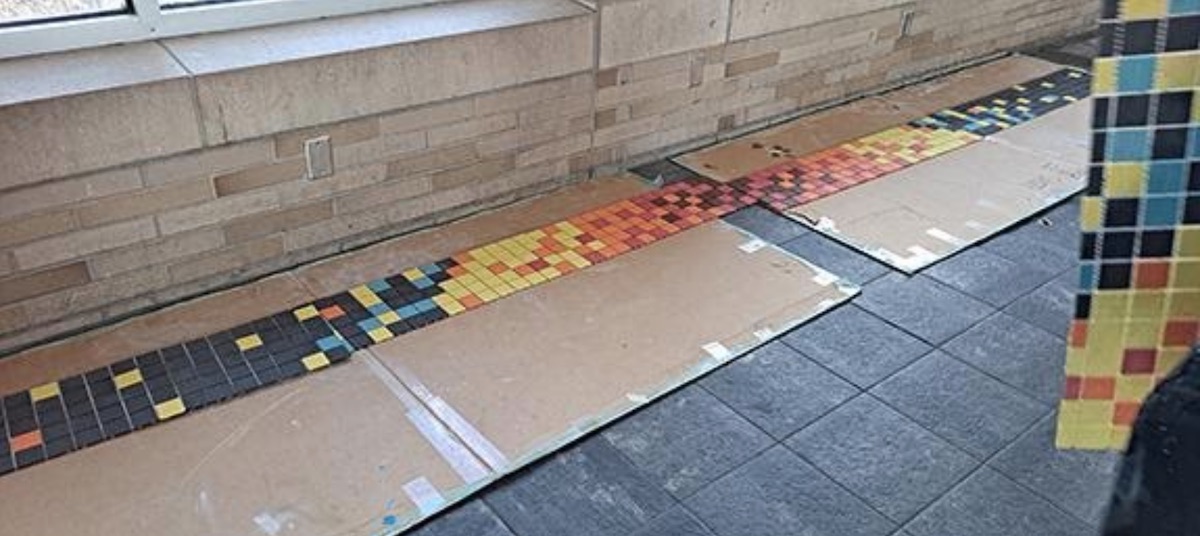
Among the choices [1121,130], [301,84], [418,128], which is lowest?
[418,128]

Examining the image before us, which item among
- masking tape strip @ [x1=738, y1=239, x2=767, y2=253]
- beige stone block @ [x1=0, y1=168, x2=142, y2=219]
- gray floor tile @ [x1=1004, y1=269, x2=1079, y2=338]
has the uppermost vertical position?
beige stone block @ [x1=0, y1=168, x2=142, y2=219]

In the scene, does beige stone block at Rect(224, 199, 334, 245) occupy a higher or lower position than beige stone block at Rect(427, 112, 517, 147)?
lower

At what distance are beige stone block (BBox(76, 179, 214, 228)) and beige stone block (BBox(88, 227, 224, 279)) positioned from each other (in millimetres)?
81

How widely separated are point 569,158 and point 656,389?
1044mm

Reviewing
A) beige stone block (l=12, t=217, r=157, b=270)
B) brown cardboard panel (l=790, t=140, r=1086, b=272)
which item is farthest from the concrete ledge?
brown cardboard panel (l=790, t=140, r=1086, b=272)

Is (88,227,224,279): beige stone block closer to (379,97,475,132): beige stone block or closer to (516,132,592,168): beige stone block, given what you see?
(379,97,475,132): beige stone block

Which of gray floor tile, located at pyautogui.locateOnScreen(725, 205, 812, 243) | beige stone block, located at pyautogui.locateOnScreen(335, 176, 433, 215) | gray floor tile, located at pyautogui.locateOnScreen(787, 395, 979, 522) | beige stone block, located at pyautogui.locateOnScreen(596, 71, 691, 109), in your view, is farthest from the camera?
beige stone block, located at pyautogui.locateOnScreen(596, 71, 691, 109)

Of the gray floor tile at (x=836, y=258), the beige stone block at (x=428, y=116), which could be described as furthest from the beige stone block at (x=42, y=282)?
the gray floor tile at (x=836, y=258)

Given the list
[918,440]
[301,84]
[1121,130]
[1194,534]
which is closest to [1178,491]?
[1194,534]

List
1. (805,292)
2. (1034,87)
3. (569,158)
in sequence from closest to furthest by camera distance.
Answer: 1. (805,292)
2. (569,158)
3. (1034,87)

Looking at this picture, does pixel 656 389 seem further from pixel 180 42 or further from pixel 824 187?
pixel 180 42

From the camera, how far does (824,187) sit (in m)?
2.92

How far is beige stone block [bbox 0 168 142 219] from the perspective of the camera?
1922 mm

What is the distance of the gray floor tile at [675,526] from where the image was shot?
165 cm
